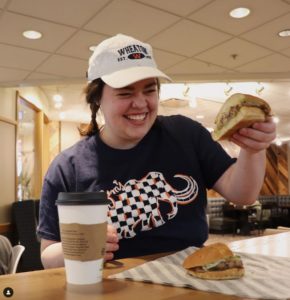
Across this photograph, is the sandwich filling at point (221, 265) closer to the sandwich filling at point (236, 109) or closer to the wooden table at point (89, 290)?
the wooden table at point (89, 290)

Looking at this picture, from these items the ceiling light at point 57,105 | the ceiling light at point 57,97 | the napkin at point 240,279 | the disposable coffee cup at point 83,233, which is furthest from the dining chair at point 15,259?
the ceiling light at point 57,105

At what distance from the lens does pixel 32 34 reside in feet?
13.5

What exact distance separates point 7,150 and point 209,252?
5999 millimetres

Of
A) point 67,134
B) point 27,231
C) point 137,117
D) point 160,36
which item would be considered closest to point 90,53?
point 160,36

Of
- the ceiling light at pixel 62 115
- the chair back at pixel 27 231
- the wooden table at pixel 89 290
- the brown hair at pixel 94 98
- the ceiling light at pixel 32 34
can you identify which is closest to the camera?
the wooden table at pixel 89 290

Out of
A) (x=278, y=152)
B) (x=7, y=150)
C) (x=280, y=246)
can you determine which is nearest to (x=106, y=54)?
(x=280, y=246)

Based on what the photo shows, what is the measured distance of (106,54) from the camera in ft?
4.09

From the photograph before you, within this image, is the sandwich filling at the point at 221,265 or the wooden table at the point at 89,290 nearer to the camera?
the wooden table at the point at 89,290

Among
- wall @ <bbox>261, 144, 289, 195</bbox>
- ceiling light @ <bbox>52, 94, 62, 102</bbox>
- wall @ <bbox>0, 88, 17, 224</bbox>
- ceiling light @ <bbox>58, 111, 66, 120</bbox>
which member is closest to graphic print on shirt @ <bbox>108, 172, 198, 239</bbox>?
wall @ <bbox>0, 88, 17, 224</bbox>

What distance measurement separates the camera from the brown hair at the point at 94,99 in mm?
1413

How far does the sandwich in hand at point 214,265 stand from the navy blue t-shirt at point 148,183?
0.30m

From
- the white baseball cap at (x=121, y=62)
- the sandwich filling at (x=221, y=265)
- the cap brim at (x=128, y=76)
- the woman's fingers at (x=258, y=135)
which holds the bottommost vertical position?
the sandwich filling at (x=221, y=265)

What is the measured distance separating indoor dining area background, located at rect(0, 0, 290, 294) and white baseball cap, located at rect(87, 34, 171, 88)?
333 millimetres

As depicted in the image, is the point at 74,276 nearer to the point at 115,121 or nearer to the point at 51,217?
the point at 51,217
